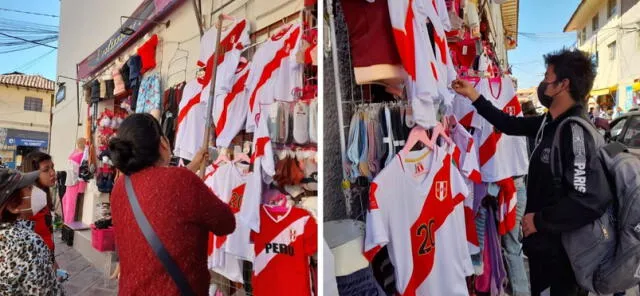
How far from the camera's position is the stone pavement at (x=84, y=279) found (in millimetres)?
3945

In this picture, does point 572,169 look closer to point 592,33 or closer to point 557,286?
point 557,286

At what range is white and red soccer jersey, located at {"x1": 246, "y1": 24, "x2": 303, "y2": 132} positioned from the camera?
7.29 feet

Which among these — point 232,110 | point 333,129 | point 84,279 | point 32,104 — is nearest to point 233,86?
point 232,110

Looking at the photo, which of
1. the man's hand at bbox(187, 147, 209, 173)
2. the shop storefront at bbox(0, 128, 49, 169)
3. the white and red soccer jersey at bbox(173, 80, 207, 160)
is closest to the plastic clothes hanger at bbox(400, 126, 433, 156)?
the man's hand at bbox(187, 147, 209, 173)

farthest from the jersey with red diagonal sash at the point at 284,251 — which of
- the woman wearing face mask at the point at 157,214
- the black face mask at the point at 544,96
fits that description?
the black face mask at the point at 544,96

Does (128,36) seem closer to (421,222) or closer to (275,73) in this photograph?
(275,73)

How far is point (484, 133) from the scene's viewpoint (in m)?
2.41

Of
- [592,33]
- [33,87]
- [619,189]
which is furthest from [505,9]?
[33,87]

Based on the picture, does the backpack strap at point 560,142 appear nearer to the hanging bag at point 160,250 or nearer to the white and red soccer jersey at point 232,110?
the hanging bag at point 160,250

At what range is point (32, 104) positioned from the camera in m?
7.28

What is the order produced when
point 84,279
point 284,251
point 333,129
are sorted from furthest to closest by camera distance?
1. point 84,279
2. point 284,251
3. point 333,129

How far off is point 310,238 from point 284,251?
174 millimetres

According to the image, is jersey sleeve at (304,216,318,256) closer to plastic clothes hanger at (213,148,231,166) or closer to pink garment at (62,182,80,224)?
plastic clothes hanger at (213,148,231,166)

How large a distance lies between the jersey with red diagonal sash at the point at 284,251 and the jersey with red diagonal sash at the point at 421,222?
0.41 m
